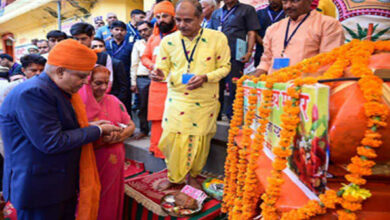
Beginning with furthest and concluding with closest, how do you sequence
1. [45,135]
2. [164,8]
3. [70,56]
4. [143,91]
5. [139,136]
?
1. [139,136]
2. [143,91]
3. [164,8]
4. [70,56]
5. [45,135]

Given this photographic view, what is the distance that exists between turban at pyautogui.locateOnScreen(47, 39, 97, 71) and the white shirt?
2.16 metres

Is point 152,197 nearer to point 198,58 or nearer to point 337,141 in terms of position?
point 198,58

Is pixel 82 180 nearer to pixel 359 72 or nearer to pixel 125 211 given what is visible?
pixel 125 211

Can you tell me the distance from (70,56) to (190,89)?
0.99 meters

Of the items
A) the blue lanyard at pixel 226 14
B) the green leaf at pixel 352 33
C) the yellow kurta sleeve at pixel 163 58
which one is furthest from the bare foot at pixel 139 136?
the green leaf at pixel 352 33

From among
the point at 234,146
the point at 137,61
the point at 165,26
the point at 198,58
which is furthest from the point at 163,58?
the point at 137,61

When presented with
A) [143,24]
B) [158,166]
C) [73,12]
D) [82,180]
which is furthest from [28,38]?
[82,180]

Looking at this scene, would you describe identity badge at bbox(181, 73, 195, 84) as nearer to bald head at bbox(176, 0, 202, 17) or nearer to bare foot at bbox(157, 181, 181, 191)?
bald head at bbox(176, 0, 202, 17)

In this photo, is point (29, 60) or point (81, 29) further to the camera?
point (81, 29)

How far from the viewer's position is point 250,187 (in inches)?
43.5

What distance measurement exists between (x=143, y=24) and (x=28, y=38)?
1400 centimetres

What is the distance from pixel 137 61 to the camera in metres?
3.88

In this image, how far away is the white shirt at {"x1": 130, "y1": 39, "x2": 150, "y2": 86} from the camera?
3.80 meters

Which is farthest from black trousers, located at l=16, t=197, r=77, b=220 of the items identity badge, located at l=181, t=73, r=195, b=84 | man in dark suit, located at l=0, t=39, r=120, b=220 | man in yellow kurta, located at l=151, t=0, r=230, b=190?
identity badge, located at l=181, t=73, r=195, b=84
